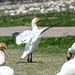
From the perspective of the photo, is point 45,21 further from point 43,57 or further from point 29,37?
point 29,37

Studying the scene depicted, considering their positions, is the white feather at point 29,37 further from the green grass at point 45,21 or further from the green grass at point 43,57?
the green grass at point 45,21

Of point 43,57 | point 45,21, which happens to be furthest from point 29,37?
point 45,21

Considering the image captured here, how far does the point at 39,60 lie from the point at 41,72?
1.98 metres

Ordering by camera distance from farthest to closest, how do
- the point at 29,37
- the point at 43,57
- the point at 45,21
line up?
1. the point at 45,21
2. the point at 43,57
3. the point at 29,37

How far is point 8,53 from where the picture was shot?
12195mm

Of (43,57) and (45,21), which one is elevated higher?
(43,57)

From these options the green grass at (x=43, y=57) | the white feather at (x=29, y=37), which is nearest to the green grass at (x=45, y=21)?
the green grass at (x=43, y=57)

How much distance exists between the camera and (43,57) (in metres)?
11.3

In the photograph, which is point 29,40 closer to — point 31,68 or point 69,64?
point 31,68

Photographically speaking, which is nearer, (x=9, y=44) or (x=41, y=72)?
(x=41, y=72)

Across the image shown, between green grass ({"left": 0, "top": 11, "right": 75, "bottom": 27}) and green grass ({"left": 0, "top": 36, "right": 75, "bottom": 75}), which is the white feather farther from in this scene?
green grass ({"left": 0, "top": 11, "right": 75, "bottom": 27})

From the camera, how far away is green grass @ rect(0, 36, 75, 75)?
9141 mm

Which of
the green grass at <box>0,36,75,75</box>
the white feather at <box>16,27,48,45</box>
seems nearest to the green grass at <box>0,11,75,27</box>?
the green grass at <box>0,36,75,75</box>

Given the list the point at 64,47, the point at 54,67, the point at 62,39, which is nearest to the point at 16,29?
the point at 62,39
